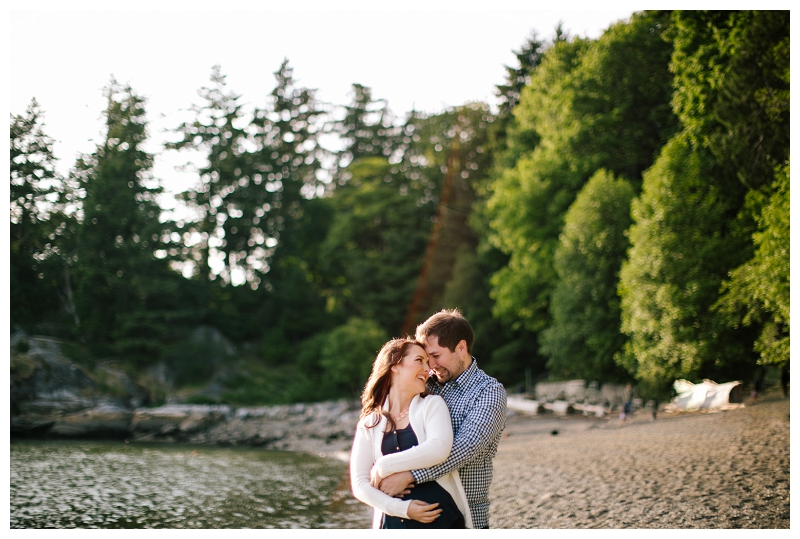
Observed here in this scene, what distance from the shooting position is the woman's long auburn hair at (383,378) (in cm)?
314

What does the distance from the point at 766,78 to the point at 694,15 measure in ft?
10.8

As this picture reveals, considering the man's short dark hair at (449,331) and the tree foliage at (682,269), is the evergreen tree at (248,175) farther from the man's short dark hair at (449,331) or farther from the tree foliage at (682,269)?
the man's short dark hair at (449,331)

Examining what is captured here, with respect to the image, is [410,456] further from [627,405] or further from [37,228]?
[37,228]

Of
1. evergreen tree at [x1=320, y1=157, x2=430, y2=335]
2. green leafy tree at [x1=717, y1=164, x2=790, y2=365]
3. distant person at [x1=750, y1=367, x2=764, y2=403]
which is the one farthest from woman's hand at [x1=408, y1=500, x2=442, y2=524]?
evergreen tree at [x1=320, y1=157, x2=430, y2=335]

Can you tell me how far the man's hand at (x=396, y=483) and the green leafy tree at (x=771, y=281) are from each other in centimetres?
950

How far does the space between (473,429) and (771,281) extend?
9.72 metres

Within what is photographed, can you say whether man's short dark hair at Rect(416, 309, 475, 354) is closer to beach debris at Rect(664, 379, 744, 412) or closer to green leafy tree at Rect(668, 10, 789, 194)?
green leafy tree at Rect(668, 10, 789, 194)

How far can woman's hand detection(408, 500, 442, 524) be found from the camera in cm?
298

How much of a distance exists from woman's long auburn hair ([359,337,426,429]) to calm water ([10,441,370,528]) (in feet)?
22.4

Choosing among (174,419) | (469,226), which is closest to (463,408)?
(174,419)

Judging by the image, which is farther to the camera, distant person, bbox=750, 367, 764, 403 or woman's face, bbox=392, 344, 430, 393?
distant person, bbox=750, 367, 764, 403

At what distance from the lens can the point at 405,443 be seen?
10.0 feet

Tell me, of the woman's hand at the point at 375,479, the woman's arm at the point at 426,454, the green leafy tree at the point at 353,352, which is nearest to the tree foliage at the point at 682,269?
the woman's arm at the point at 426,454

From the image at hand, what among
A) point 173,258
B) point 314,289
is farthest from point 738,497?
point 314,289
